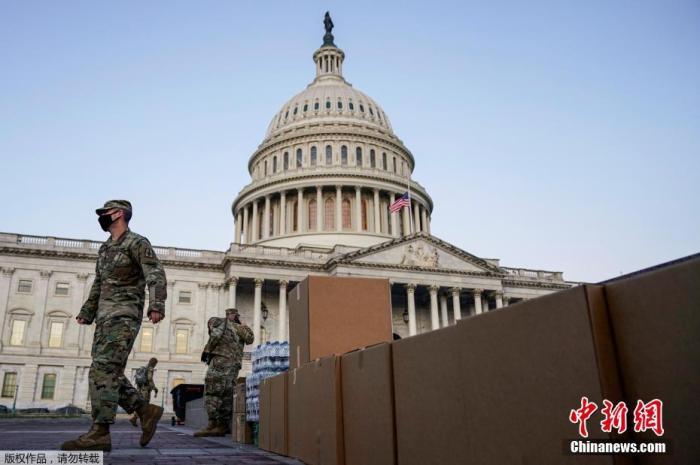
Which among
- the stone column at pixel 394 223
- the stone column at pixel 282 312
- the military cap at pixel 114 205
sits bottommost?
the military cap at pixel 114 205

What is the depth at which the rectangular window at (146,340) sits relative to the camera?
145 feet

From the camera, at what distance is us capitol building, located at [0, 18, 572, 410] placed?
41.9 metres

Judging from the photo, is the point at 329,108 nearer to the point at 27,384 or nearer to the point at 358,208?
the point at 358,208

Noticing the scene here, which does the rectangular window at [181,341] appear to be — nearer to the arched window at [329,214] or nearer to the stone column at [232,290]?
the stone column at [232,290]

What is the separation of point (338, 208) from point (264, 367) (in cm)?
5111

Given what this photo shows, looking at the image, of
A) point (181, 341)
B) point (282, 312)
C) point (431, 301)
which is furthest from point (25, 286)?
point (431, 301)

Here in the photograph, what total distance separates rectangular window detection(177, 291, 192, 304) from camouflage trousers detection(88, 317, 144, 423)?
3957 centimetres

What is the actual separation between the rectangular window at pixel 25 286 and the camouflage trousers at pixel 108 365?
4064 cm

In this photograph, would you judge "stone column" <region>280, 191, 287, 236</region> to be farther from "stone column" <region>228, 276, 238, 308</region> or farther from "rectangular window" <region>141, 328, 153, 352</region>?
"rectangular window" <region>141, 328, 153, 352</region>

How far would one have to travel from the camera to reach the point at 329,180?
62000 mm

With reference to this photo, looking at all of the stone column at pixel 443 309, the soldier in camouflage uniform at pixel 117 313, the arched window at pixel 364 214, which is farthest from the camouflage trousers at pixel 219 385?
the arched window at pixel 364 214

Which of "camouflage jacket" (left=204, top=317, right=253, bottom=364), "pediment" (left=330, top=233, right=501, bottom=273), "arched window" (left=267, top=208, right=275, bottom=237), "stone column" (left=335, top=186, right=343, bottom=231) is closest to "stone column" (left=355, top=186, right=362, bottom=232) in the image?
"stone column" (left=335, top=186, right=343, bottom=231)

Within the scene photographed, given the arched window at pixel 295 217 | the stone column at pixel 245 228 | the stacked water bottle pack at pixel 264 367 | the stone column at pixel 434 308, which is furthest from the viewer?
the stone column at pixel 245 228

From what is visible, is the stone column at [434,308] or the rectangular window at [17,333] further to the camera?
the stone column at [434,308]
